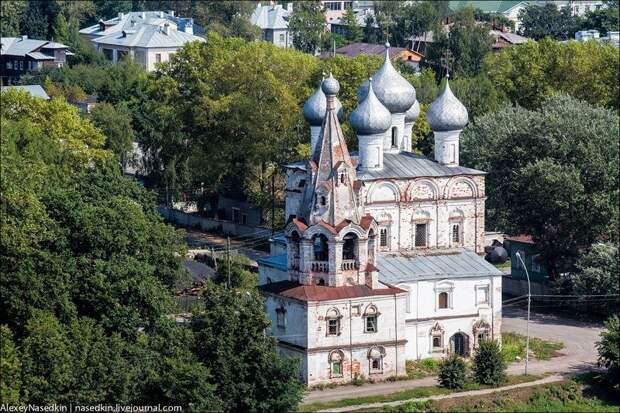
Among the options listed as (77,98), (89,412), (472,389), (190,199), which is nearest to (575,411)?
(472,389)

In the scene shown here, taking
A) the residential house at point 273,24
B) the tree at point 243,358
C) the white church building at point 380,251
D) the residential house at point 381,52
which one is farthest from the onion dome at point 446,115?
the residential house at point 273,24

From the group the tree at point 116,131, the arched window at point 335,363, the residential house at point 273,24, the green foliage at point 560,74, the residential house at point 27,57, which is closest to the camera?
the arched window at point 335,363

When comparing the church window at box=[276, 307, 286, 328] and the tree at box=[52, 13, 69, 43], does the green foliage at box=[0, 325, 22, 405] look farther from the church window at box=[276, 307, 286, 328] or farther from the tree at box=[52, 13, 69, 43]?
the tree at box=[52, 13, 69, 43]

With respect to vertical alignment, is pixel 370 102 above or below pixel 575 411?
above

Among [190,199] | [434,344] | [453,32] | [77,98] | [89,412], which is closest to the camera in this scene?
[89,412]

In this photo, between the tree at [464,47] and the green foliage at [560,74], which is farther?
the tree at [464,47]

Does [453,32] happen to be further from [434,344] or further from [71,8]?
[434,344]

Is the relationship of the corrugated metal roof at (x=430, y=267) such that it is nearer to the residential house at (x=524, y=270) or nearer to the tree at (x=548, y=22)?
A: the residential house at (x=524, y=270)
